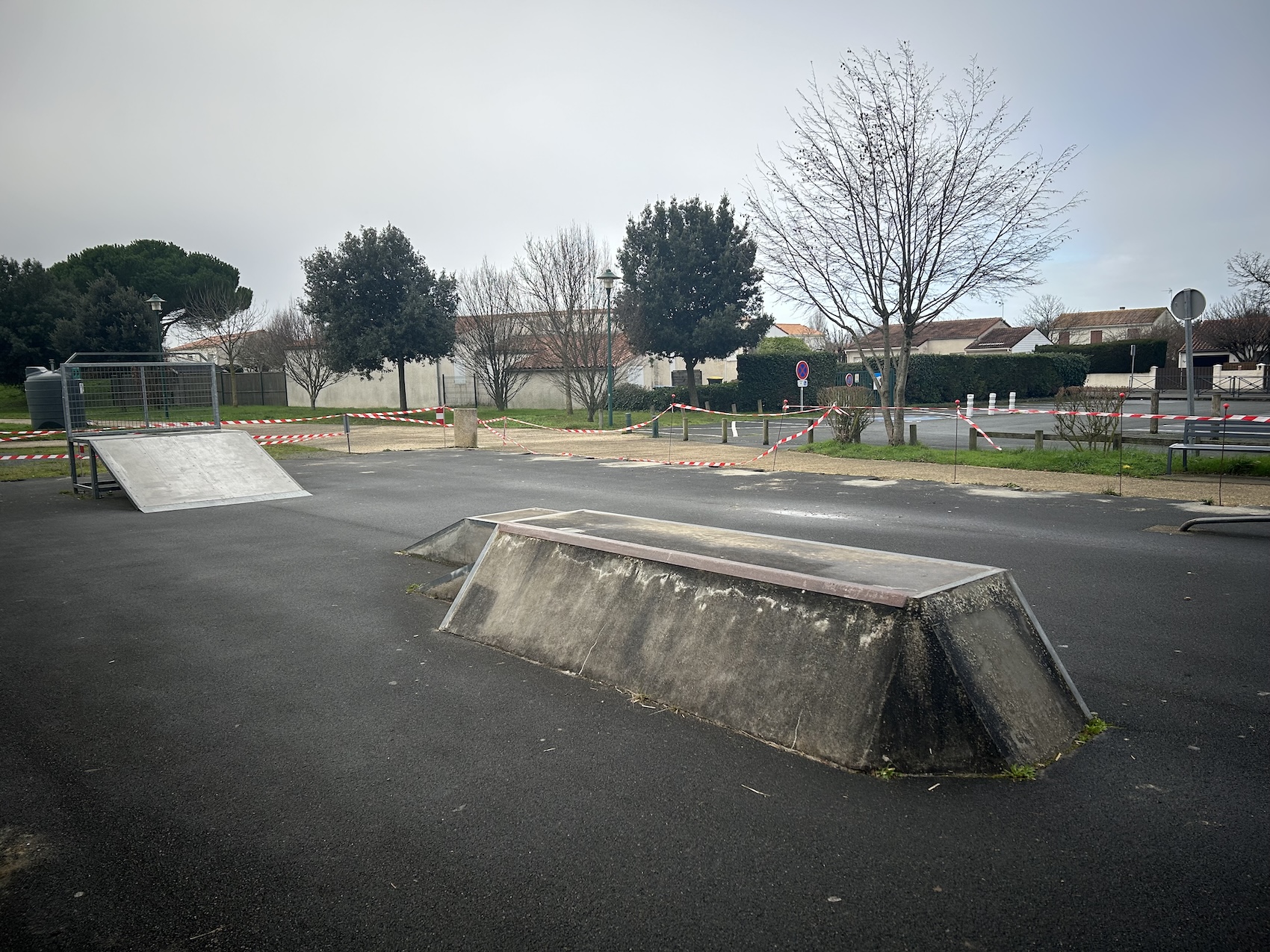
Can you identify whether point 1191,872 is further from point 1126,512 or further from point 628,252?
point 628,252

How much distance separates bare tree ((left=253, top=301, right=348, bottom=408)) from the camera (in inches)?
1852

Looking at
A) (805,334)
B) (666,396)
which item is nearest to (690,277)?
(666,396)

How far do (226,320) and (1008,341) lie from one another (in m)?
62.5

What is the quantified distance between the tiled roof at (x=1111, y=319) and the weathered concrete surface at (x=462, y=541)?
98.2 m

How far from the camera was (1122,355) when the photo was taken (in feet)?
197

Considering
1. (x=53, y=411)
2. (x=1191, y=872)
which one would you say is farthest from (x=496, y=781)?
(x=53, y=411)

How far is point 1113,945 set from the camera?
2.63 meters

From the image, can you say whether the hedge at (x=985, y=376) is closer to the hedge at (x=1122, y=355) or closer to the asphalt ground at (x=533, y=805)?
the hedge at (x=1122, y=355)

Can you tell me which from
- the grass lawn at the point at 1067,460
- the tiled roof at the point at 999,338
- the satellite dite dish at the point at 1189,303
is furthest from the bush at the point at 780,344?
the satellite dite dish at the point at 1189,303

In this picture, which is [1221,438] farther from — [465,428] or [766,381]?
[766,381]

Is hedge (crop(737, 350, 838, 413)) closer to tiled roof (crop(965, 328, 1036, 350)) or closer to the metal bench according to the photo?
the metal bench

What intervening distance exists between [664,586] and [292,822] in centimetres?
235

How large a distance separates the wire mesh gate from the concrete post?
861 centimetres

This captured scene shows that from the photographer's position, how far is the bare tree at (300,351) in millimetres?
47037
